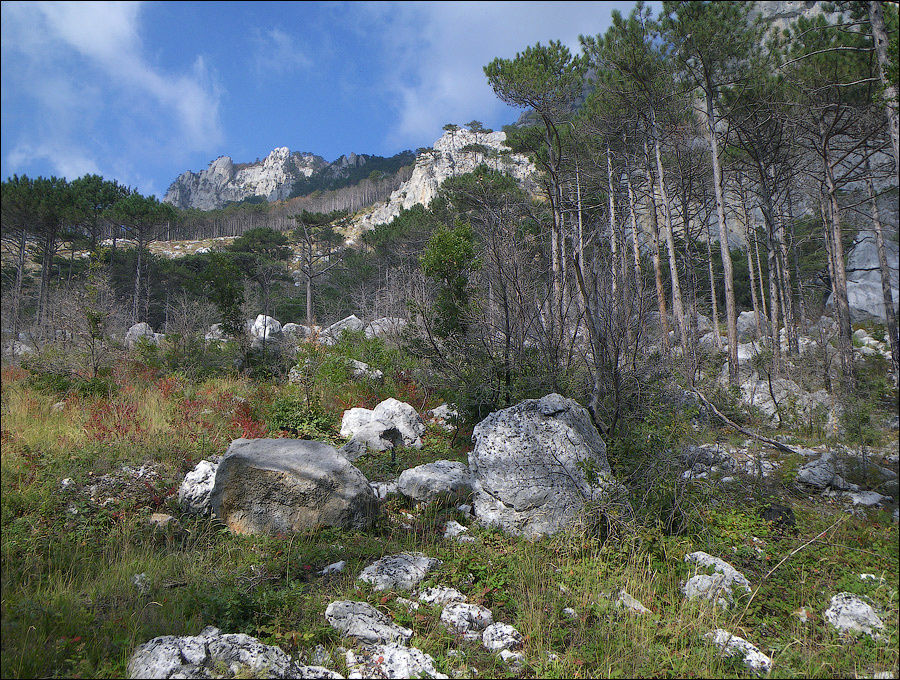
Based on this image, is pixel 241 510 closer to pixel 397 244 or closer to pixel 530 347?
pixel 530 347

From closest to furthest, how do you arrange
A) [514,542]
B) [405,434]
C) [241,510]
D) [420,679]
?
[420,679]
[514,542]
[241,510]
[405,434]

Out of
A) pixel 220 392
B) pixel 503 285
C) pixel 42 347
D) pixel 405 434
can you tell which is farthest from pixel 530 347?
pixel 42 347

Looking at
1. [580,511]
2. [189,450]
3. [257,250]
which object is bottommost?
[580,511]

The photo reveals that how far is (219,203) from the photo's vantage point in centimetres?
9912

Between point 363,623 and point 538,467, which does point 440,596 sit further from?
point 538,467

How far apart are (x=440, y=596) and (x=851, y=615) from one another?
2874 mm

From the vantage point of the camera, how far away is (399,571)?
13.4 ft

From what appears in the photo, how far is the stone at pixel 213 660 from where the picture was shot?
2492mm

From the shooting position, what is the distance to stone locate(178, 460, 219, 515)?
541 cm

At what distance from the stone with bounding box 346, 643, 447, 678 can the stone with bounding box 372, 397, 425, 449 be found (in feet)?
17.9

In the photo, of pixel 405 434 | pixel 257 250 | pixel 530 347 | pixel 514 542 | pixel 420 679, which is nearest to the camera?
pixel 420 679

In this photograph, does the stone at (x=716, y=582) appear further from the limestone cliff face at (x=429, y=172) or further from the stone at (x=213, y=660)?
the limestone cliff face at (x=429, y=172)

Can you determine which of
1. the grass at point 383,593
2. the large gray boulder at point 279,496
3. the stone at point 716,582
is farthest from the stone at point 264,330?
the stone at point 716,582

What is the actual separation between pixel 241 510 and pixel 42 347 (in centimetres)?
545
